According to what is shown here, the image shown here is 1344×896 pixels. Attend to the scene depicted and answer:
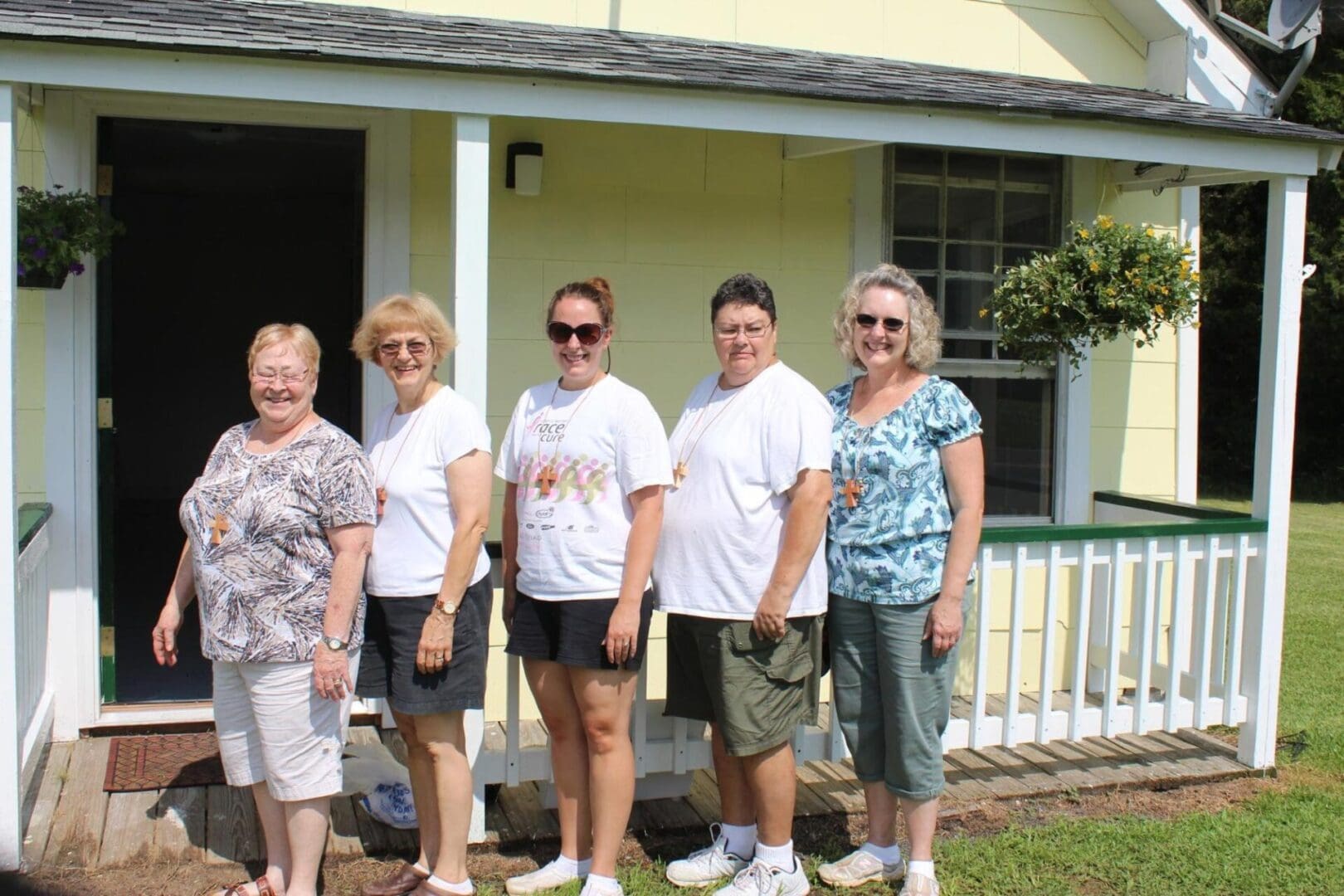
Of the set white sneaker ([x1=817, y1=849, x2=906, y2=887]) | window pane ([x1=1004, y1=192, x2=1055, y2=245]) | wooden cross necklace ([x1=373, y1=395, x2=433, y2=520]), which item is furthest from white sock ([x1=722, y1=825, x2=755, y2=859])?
window pane ([x1=1004, y1=192, x2=1055, y2=245])

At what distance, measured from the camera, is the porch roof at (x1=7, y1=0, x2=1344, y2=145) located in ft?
11.8

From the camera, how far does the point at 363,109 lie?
4.96 metres

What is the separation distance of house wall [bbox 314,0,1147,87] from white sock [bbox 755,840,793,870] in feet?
11.1

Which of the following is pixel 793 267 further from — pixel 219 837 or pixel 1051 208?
pixel 219 837

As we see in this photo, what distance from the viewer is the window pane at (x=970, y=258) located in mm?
5684

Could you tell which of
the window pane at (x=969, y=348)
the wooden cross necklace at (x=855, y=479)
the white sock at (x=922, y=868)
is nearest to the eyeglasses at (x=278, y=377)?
the wooden cross necklace at (x=855, y=479)

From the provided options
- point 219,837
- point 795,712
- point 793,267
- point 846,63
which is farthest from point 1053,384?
point 219,837

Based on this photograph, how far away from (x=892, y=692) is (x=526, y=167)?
2629 mm

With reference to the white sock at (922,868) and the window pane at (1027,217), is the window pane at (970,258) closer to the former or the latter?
the window pane at (1027,217)

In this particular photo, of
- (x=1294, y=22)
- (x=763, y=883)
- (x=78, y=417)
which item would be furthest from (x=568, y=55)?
(x=1294, y=22)

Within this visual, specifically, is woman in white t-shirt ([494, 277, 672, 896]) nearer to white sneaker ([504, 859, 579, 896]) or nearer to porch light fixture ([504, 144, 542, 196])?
white sneaker ([504, 859, 579, 896])

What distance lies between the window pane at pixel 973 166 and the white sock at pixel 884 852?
3.15 metres

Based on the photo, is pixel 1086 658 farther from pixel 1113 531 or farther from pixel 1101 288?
pixel 1101 288

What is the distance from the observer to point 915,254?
5.65m
